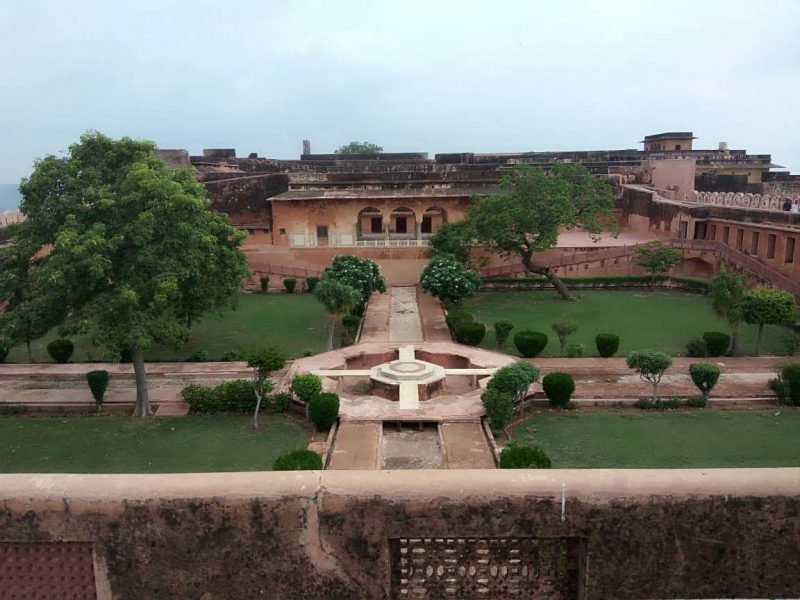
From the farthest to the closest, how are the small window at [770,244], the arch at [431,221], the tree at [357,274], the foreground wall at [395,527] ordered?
the arch at [431,221]
the small window at [770,244]
the tree at [357,274]
the foreground wall at [395,527]

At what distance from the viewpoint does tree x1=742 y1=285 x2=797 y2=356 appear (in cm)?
1402

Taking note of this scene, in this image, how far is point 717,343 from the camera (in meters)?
14.2

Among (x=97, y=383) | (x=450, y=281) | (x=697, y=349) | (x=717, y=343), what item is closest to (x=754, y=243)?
(x=717, y=343)

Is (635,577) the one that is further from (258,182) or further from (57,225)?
(258,182)

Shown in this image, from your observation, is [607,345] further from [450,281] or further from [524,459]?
[524,459]

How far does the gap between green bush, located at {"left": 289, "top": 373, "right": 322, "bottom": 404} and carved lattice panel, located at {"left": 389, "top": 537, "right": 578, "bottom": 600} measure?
828 cm

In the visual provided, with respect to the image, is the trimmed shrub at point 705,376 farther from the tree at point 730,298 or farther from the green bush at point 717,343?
the tree at point 730,298

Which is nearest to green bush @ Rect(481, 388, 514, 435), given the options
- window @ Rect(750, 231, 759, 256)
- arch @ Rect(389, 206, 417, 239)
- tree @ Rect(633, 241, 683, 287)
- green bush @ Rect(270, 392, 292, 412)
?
green bush @ Rect(270, 392, 292, 412)

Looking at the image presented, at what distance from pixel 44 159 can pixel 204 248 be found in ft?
9.84

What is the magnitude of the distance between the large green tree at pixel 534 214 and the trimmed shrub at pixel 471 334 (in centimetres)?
562

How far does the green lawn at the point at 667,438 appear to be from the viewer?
941 centimetres

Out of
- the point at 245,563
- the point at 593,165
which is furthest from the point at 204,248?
the point at 593,165

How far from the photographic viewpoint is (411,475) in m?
2.92

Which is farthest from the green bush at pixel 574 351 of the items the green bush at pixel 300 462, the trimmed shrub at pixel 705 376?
the green bush at pixel 300 462
